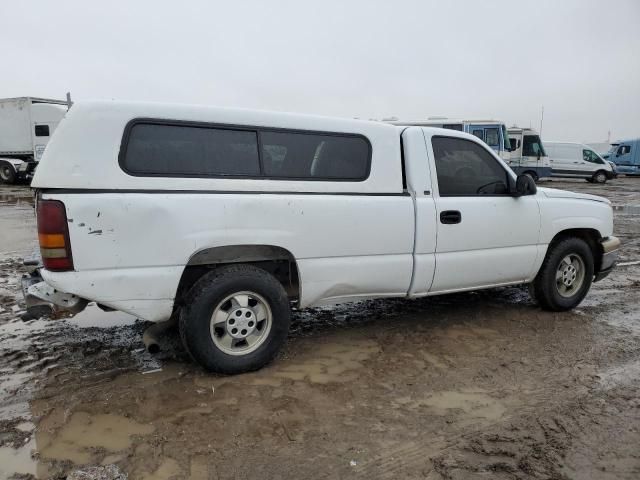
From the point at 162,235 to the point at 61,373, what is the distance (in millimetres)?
1449

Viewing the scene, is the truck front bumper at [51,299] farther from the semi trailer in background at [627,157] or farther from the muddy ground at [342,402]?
the semi trailer in background at [627,157]

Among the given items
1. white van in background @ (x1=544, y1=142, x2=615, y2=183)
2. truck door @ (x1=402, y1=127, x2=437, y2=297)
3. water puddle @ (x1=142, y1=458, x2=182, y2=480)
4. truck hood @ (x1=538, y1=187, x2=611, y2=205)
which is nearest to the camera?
water puddle @ (x1=142, y1=458, x2=182, y2=480)

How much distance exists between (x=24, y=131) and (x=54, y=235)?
72.2 feet

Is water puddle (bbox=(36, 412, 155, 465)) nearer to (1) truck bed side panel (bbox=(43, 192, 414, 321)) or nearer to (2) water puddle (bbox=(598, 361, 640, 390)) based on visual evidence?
(1) truck bed side panel (bbox=(43, 192, 414, 321))

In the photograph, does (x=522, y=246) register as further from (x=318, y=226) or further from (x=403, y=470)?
(x=403, y=470)

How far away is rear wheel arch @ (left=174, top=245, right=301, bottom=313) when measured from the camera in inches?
140

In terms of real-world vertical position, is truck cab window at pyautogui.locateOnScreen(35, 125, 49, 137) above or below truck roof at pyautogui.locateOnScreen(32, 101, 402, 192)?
above

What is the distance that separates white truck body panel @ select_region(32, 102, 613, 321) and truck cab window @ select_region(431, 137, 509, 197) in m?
0.07

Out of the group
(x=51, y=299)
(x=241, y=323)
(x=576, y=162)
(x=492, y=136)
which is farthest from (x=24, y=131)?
(x=576, y=162)

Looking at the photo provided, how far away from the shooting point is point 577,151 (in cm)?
2650

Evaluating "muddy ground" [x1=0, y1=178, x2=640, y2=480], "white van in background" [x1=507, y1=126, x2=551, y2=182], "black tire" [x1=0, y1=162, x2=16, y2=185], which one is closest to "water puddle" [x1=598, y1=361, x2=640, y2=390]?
"muddy ground" [x1=0, y1=178, x2=640, y2=480]

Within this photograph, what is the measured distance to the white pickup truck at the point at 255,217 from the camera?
323 centimetres

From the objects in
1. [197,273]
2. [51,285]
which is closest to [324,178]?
[197,273]

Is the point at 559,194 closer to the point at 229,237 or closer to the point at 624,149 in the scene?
the point at 229,237
